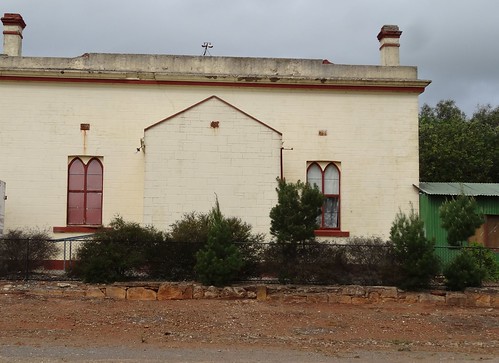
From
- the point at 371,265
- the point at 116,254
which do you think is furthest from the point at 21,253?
the point at 371,265

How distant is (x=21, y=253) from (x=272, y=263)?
6.65 metres

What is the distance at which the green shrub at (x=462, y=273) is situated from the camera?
17.8 metres

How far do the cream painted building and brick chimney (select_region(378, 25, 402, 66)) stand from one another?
15 cm

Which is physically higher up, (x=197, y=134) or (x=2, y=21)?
(x=2, y=21)

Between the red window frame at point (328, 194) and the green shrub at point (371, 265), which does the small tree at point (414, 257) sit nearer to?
the green shrub at point (371, 265)

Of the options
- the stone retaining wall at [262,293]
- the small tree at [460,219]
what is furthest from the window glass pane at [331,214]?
the stone retaining wall at [262,293]

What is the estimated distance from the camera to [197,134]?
74.2 feet

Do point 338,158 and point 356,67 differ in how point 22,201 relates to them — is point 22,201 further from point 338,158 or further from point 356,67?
point 356,67

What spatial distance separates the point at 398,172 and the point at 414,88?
314 cm

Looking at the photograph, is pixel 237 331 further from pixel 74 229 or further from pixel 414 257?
pixel 74 229

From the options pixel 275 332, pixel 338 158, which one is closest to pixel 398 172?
pixel 338 158

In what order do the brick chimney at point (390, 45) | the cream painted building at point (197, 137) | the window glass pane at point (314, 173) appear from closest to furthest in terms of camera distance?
the cream painted building at point (197, 137) → the window glass pane at point (314, 173) → the brick chimney at point (390, 45)

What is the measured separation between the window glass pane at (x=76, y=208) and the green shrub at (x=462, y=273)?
41.2 ft

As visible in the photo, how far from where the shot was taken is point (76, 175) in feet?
78.7
